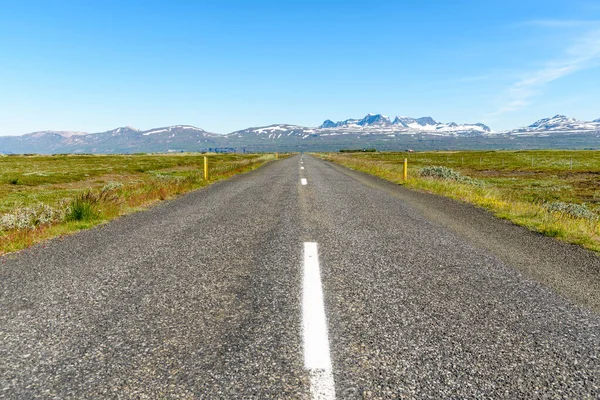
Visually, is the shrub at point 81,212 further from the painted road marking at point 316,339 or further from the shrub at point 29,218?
the painted road marking at point 316,339

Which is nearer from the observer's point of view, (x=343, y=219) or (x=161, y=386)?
(x=161, y=386)

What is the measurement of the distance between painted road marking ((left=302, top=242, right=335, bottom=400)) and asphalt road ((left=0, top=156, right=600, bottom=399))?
0.05ft

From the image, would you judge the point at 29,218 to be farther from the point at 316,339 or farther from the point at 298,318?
the point at 316,339

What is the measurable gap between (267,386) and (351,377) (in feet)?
2.00

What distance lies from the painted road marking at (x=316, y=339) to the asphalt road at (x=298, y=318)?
1 centimetres

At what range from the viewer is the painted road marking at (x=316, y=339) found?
2.65 meters

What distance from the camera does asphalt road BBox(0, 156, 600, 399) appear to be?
8.90 feet

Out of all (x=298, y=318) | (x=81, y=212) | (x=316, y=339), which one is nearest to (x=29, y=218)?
(x=81, y=212)

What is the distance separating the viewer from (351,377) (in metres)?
2.76

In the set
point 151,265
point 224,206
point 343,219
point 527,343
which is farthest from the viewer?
Result: point 224,206

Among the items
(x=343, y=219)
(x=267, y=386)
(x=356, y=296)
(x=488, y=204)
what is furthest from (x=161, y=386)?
(x=488, y=204)

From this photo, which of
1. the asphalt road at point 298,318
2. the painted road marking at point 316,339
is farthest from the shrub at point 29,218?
the painted road marking at point 316,339

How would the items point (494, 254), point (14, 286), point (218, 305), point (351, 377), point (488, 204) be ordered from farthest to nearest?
point (488, 204), point (494, 254), point (14, 286), point (218, 305), point (351, 377)

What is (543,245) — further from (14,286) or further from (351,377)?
(14,286)
